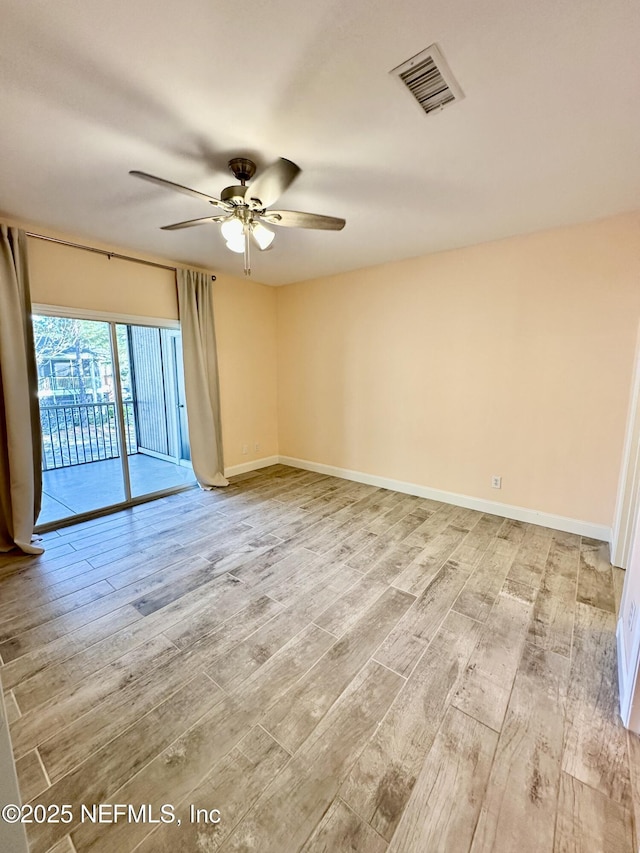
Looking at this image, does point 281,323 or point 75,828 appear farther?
point 281,323

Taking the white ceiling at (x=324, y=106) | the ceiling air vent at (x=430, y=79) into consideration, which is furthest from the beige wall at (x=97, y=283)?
the ceiling air vent at (x=430, y=79)

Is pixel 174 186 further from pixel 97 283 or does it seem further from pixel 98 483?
pixel 98 483

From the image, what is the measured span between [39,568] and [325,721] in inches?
94.6

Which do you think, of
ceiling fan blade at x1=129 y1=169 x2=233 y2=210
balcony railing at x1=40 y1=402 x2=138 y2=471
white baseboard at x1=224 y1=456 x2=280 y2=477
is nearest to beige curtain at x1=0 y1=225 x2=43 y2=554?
balcony railing at x1=40 y1=402 x2=138 y2=471

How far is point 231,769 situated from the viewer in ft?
4.16

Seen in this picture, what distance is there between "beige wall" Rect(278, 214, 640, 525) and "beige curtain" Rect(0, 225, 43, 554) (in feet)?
9.80

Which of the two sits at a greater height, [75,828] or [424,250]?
[424,250]

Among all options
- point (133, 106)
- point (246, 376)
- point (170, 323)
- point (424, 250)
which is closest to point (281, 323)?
point (246, 376)

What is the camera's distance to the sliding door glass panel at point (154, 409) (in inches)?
173

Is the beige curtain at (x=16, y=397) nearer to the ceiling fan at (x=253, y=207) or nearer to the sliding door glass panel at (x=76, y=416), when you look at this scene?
the sliding door glass panel at (x=76, y=416)

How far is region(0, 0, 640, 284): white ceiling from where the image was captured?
1.17m

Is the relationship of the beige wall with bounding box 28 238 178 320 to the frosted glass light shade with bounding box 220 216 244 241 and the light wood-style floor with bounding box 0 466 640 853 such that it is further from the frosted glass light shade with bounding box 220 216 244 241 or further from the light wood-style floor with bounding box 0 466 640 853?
the light wood-style floor with bounding box 0 466 640 853

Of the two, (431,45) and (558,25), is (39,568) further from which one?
(558,25)

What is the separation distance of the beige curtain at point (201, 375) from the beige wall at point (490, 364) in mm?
1324
